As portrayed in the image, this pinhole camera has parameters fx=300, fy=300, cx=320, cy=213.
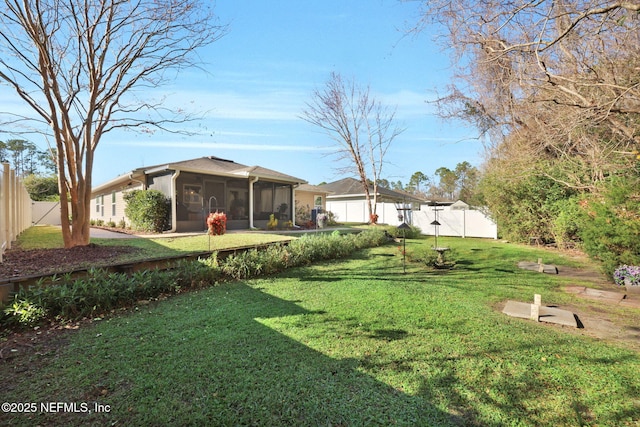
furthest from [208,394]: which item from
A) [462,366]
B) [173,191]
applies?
[173,191]

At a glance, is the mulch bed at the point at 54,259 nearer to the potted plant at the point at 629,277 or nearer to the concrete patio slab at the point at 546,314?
the concrete patio slab at the point at 546,314

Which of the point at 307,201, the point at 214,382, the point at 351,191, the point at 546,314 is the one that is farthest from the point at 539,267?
the point at 351,191

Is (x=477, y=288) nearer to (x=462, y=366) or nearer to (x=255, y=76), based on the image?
(x=462, y=366)

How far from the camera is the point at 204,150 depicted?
1638 centimetres

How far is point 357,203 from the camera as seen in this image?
2436 centimetres

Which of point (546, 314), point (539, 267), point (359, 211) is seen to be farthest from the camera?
point (359, 211)

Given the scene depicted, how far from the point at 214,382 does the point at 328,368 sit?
3.20 ft

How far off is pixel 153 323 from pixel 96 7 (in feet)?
22.3

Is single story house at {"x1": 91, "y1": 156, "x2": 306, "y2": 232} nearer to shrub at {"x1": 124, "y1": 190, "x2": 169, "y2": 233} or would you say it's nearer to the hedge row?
shrub at {"x1": 124, "y1": 190, "x2": 169, "y2": 233}

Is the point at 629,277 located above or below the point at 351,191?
below

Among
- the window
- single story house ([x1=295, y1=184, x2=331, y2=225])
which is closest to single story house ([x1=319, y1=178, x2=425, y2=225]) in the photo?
single story house ([x1=295, y1=184, x2=331, y2=225])

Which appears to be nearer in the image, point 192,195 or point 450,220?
point 192,195

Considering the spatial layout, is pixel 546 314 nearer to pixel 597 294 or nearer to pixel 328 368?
pixel 597 294

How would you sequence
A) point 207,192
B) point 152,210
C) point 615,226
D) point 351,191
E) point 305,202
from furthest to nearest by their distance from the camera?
point 351,191 < point 305,202 < point 207,192 < point 152,210 < point 615,226
